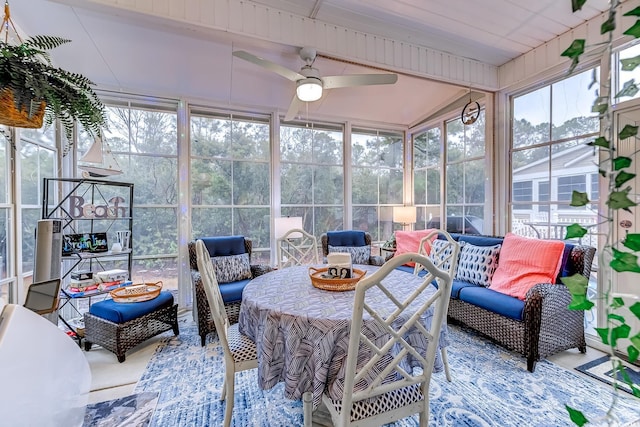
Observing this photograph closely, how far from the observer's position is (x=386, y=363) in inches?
56.4

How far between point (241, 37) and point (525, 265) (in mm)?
3218

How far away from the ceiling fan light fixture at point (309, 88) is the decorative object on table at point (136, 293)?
2.26 metres

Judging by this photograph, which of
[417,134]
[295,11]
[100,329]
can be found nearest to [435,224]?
[417,134]

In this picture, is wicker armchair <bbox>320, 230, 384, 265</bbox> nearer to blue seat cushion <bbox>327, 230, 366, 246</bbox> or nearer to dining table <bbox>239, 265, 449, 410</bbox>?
blue seat cushion <bbox>327, 230, 366, 246</bbox>

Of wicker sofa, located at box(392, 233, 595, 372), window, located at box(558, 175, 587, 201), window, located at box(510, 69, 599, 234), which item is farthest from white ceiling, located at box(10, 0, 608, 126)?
wicker sofa, located at box(392, 233, 595, 372)

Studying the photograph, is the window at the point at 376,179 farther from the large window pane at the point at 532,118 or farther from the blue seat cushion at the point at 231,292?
the blue seat cushion at the point at 231,292

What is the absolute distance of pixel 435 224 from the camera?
4613 millimetres

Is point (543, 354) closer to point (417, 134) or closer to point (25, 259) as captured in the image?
point (417, 134)

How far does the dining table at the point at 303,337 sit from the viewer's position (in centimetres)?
141

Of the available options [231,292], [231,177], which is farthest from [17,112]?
[231,177]

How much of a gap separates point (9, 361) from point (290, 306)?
1.06 meters

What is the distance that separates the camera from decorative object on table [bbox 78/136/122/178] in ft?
8.93

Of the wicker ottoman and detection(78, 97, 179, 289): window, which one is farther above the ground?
detection(78, 97, 179, 289): window

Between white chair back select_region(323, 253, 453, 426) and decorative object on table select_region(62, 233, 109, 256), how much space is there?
273cm
